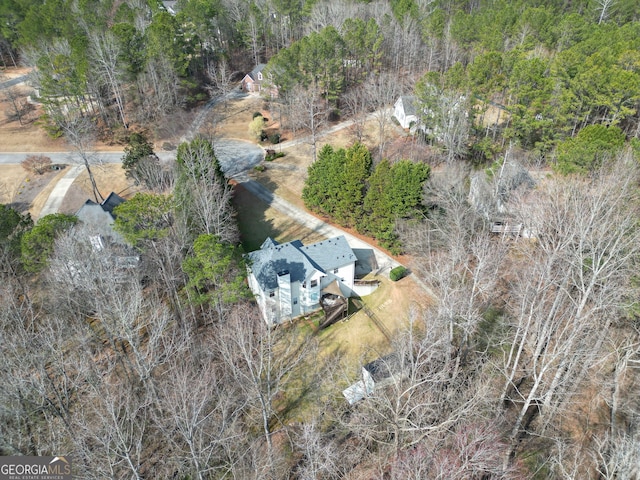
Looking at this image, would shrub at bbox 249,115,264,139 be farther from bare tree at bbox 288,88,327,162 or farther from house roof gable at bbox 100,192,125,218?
house roof gable at bbox 100,192,125,218

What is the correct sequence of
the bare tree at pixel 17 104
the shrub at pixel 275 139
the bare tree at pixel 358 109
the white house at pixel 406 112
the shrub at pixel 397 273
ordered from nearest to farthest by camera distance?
the shrub at pixel 397 273, the bare tree at pixel 358 109, the white house at pixel 406 112, the shrub at pixel 275 139, the bare tree at pixel 17 104

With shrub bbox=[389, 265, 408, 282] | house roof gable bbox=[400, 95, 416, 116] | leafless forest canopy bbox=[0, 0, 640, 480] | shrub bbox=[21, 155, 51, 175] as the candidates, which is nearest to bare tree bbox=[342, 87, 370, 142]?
leafless forest canopy bbox=[0, 0, 640, 480]

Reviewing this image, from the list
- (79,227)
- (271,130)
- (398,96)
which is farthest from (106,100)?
(398,96)

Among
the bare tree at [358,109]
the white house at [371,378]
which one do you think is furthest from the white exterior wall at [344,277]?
the bare tree at [358,109]

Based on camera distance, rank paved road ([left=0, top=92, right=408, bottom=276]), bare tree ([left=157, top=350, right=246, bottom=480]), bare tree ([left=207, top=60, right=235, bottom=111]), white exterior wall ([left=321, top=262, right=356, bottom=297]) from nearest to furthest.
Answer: bare tree ([left=157, top=350, right=246, bottom=480])
white exterior wall ([left=321, top=262, right=356, bottom=297])
paved road ([left=0, top=92, right=408, bottom=276])
bare tree ([left=207, top=60, right=235, bottom=111])

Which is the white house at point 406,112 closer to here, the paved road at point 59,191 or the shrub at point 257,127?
the shrub at point 257,127

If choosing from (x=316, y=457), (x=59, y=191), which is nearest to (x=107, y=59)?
(x=59, y=191)

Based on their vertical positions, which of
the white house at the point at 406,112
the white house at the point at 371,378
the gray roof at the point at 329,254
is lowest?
the white house at the point at 371,378

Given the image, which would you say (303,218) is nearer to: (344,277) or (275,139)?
(344,277)
